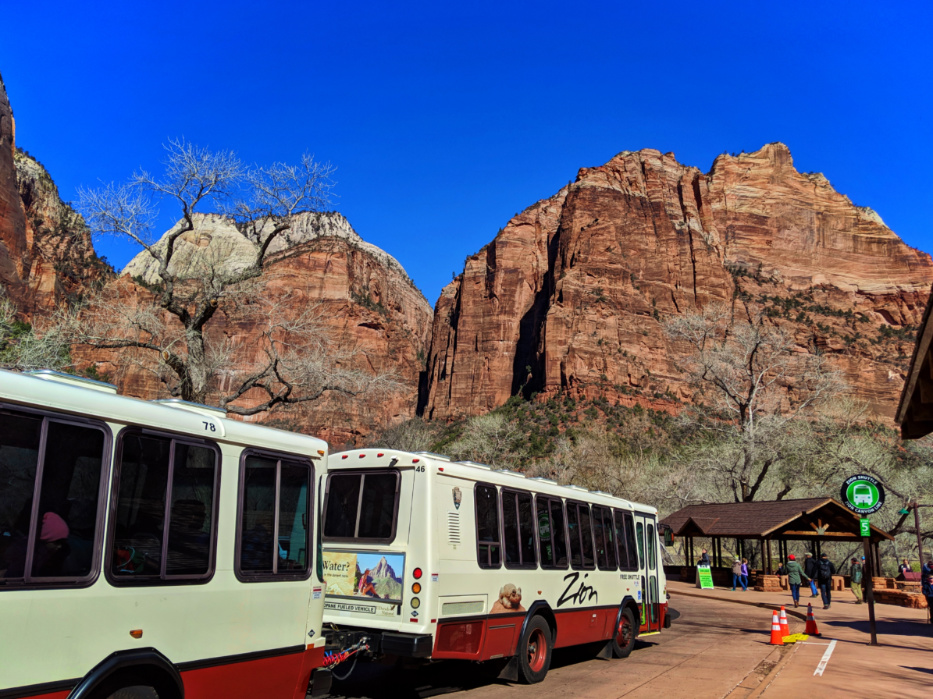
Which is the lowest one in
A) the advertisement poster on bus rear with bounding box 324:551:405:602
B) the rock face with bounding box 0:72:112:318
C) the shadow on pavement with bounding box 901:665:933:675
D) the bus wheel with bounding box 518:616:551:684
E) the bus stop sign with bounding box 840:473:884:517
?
the shadow on pavement with bounding box 901:665:933:675

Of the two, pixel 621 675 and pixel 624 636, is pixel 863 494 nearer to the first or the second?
pixel 624 636

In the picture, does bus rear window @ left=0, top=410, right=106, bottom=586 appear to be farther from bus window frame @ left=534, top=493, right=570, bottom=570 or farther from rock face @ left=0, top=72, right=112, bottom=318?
rock face @ left=0, top=72, right=112, bottom=318

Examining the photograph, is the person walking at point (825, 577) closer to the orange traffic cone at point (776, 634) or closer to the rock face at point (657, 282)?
the orange traffic cone at point (776, 634)

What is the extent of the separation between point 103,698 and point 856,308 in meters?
140

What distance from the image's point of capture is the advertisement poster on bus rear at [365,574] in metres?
8.33

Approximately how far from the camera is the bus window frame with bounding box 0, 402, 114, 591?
4.40 metres

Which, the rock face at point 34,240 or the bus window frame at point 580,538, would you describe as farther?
the rock face at point 34,240

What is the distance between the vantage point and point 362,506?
29.2ft

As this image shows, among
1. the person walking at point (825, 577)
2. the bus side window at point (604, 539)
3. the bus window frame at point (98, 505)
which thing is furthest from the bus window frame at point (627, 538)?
the person walking at point (825, 577)

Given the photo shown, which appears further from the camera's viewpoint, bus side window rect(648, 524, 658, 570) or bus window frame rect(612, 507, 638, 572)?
bus side window rect(648, 524, 658, 570)

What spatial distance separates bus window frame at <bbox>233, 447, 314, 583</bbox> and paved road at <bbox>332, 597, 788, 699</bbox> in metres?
3.19

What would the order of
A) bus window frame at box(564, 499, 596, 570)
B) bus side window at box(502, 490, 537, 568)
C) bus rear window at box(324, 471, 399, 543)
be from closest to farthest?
bus rear window at box(324, 471, 399, 543), bus side window at box(502, 490, 537, 568), bus window frame at box(564, 499, 596, 570)

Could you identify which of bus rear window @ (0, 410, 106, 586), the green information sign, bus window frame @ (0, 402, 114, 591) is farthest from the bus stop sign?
the green information sign

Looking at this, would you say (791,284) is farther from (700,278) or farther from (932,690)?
(932,690)
